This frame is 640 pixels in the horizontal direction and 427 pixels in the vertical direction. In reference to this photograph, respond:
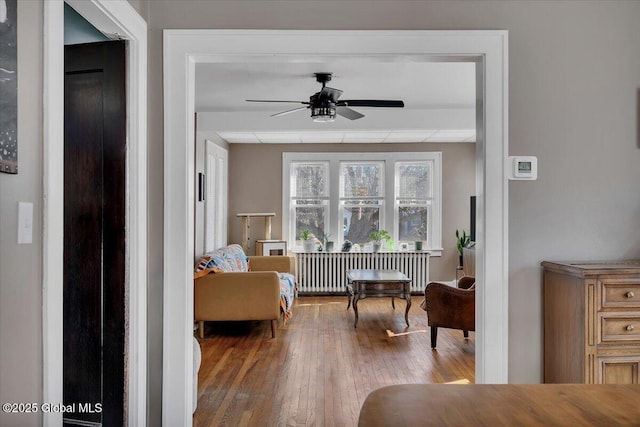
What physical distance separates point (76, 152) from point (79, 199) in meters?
0.22

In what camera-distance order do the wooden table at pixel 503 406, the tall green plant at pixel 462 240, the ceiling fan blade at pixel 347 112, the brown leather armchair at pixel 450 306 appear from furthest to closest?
1. the tall green plant at pixel 462 240
2. the ceiling fan blade at pixel 347 112
3. the brown leather armchair at pixel 450 306
4. the wooden table at pixel 503 406

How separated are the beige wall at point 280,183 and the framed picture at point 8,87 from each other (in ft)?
20.8

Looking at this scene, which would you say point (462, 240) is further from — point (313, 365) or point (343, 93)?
point (313, 365)

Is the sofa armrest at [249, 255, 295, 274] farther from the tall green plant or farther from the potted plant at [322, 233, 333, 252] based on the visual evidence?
the tall green plant

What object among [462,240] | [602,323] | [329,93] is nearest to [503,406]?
[602,323]

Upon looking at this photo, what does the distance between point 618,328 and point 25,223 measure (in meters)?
2.25

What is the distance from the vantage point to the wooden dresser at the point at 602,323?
194cm

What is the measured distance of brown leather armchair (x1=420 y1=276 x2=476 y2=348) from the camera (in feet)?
13.7

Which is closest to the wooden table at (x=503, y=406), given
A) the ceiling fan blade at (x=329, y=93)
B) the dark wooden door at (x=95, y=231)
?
the dark wooden door at (x=95, y=231)

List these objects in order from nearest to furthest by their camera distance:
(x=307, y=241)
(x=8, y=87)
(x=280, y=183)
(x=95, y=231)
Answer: (x=8, y=87), (x=95, y=231), (x=307, y=241), (x=280, y=183)

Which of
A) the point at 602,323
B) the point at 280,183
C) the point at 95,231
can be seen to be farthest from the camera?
the point at 280,183

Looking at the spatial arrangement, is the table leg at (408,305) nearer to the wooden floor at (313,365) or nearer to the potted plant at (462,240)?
the wooden floor at (313,365)

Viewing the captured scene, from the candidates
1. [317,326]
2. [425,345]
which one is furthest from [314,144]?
[425,345]

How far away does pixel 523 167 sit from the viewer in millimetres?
2182
